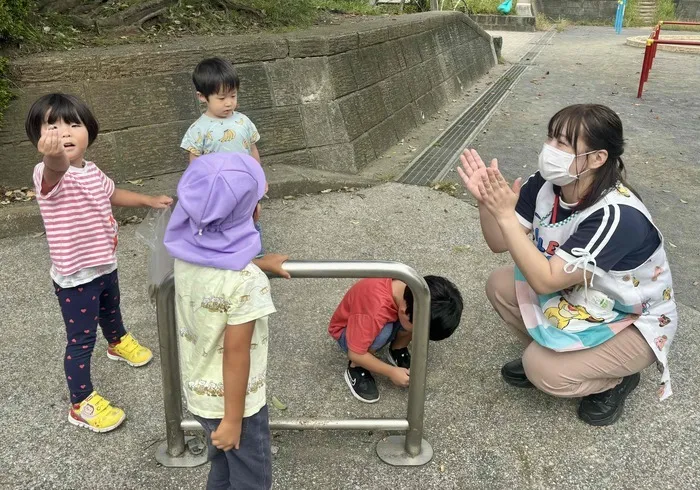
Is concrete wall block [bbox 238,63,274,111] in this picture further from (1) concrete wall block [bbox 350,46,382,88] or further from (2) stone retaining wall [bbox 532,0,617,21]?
(2) stone retaining wall [bbox 532,0,617,21]

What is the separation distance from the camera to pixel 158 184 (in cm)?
423

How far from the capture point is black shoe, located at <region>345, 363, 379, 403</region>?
98.6 inches

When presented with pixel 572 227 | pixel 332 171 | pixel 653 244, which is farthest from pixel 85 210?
pixel 332 171

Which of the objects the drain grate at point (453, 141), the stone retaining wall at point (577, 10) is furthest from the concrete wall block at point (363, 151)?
the stone retaining wall at point (577, 10)

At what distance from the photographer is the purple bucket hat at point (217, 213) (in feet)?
4.68

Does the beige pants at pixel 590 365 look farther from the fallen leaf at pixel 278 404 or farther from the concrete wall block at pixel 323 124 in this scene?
the concrete wall block at pixel 323 124

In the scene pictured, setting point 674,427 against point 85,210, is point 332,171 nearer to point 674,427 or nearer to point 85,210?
point 85,210

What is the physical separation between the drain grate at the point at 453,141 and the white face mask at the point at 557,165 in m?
2.84

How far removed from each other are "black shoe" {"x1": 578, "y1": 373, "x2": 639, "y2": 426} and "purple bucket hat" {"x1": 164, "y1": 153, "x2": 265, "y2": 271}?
1.67 metres

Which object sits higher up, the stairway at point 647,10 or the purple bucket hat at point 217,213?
the stairway at point 647,10

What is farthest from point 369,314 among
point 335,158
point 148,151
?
point 335,158

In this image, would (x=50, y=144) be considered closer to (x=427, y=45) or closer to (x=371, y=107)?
(x=371, y=107)

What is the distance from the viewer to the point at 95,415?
229 centimetres

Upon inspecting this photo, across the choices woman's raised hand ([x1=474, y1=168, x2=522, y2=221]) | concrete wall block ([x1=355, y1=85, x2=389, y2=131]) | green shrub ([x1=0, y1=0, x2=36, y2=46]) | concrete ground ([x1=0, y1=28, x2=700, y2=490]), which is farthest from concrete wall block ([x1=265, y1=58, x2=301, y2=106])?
woman's raised hand ([x1=474, y1=168, x2=522, y2=221])
